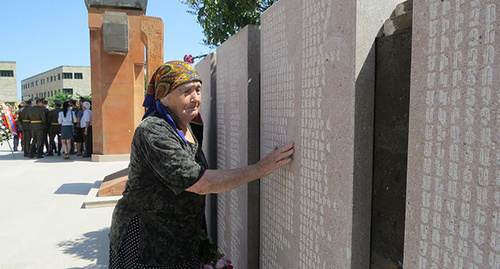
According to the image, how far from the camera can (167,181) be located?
5.95 feet

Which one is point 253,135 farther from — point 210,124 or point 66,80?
point 66,80

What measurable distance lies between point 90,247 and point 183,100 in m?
3.18

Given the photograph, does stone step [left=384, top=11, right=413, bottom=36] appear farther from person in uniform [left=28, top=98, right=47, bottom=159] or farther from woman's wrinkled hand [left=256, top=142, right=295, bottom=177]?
person in uniform [left=28, top=98, right=47, bottom=159]

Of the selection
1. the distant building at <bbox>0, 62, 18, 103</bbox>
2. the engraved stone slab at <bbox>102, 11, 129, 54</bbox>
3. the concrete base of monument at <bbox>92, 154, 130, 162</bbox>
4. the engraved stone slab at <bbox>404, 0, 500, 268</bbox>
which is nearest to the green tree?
the engraved stone slab at <bbox>404, 0, 500, 268</bbox>

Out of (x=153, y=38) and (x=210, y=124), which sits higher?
(x=153, y=38)

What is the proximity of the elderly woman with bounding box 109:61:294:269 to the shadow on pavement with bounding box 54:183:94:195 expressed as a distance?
578 cm

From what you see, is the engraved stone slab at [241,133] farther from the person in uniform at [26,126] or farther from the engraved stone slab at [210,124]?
the person in uniform at [26,126]

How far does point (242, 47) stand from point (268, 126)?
67cm

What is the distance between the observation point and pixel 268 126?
221 cm

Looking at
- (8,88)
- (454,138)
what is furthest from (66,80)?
(454,138)

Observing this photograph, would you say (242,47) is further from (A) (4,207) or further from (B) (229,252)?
(A) (4,207)

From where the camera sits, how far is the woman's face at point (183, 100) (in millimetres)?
2062

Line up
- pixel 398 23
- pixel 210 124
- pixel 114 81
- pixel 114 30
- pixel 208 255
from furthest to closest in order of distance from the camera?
pixel 114 81
pixel 114 30
pixel 210 124
pixel 208 255
pixel 398 23

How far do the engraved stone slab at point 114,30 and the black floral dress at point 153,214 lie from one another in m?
10.2
